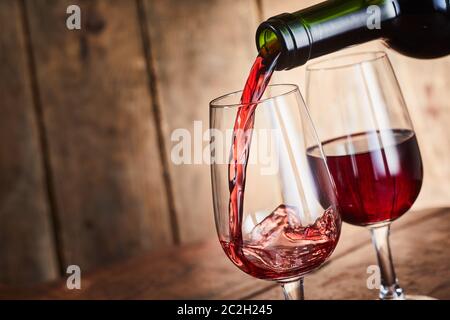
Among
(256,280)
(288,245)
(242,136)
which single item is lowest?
(256,280)

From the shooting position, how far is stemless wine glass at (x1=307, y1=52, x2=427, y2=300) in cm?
74

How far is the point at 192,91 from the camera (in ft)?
5.51

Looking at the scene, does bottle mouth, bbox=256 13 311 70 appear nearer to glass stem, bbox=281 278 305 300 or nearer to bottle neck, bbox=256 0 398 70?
bottle neck, bbox=256 0 398 70

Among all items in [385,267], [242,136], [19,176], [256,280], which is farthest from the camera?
[19,176]

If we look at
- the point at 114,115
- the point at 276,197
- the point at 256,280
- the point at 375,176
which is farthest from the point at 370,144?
the point at 114,115

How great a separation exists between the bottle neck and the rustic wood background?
929 mm

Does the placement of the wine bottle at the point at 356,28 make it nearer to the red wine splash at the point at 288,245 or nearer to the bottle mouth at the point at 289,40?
the bottle mouth at the point at 289,40

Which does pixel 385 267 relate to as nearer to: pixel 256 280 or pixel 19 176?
pixel 256 280

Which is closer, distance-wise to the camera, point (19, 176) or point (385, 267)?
point (385, 267)

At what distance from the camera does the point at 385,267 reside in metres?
0.78

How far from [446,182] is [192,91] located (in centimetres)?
64

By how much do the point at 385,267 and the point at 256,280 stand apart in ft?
0.69

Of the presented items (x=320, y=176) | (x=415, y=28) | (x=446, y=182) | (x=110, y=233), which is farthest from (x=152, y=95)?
(x=320, y=176)
